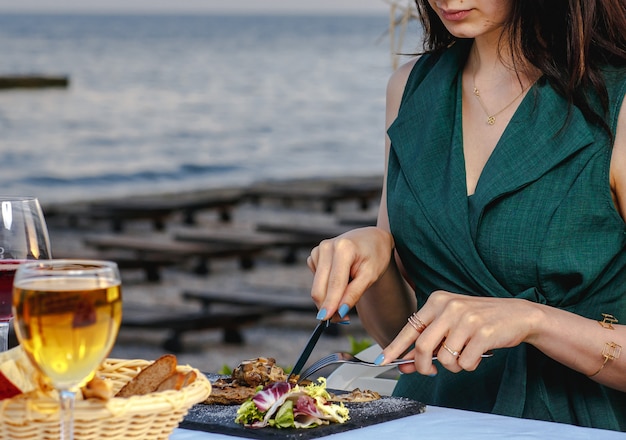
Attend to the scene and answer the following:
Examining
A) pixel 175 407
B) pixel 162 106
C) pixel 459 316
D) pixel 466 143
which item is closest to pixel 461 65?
pixel 466 143

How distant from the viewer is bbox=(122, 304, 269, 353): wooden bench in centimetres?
675

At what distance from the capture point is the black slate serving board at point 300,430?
154 centimetres

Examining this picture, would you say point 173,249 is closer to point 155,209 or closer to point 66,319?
point 155,209

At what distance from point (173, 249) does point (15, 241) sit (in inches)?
322

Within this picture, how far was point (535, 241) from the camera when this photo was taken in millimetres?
2105

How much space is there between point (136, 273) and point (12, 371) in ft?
30.3

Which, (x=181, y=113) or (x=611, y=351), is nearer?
→ (x=611, y=351)

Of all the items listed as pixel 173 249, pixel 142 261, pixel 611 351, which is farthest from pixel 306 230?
pixel 611 351

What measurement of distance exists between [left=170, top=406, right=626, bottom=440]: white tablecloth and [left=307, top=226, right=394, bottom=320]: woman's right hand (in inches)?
11.6

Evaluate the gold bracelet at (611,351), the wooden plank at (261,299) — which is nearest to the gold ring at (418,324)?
the gold bracelet at (611,351)

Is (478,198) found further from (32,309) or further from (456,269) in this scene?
(32,309)

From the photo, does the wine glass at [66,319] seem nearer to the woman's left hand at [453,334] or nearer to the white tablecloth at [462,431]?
the white tablecloth at [462,431]

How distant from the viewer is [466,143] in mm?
2299

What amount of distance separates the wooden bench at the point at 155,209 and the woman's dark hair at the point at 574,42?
36.1 ft
